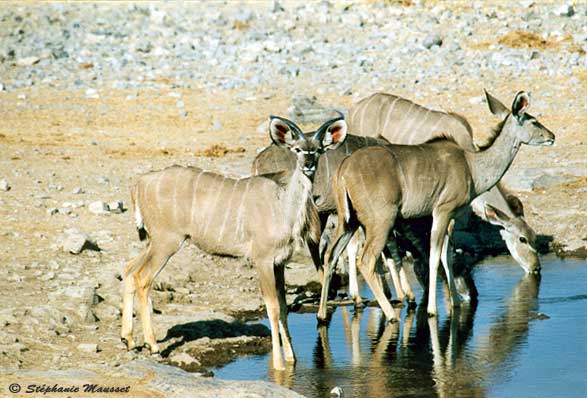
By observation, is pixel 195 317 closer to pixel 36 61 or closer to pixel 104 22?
pixel 36 61

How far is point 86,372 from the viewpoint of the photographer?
6523 mm

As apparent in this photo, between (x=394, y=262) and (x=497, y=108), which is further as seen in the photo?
(x=497, y=108)

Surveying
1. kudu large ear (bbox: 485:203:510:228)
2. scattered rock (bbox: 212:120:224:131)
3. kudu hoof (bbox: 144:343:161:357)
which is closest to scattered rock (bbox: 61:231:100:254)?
kudu hoof (bbox: 144:343:161:357)

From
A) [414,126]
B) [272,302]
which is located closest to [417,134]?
[414,126]

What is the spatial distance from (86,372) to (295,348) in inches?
88.9

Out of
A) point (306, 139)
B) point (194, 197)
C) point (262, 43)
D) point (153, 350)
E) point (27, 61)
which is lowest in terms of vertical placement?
point (153, 350)

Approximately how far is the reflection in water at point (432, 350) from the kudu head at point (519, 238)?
1.71 ft

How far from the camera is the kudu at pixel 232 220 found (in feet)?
25.9

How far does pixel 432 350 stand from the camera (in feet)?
27.3

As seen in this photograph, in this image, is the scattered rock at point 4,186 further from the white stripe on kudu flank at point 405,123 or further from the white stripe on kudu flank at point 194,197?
the white stripe on kudu flank at point 194,197

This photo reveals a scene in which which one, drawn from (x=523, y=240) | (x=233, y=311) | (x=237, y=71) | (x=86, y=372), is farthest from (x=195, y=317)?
(x=237, y=71)

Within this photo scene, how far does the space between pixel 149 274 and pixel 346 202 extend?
2.00 metres

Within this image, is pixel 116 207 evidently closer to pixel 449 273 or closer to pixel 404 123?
pixel 404 123

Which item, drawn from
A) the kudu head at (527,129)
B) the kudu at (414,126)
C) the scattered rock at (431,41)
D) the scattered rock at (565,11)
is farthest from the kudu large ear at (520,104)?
the scattered rock at (565,11)
